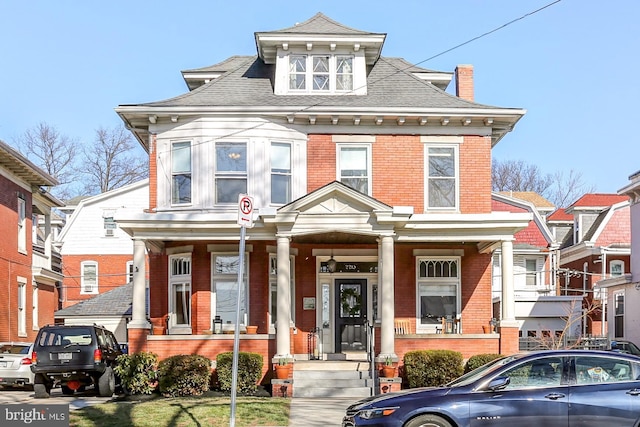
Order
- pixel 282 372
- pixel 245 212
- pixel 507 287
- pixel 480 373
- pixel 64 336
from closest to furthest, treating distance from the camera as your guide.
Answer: pixel 480 373 < pixel 245 212 < pixel 64 336 < pixel 282 372 < pixel 507 287

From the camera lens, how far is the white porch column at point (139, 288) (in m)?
20.6

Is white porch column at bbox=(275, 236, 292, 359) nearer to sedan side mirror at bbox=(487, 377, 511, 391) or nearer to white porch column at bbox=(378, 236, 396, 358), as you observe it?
white porch column at bbox=(378, 236, 396, 358)

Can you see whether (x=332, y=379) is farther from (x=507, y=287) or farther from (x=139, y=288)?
(x=139, y=288)

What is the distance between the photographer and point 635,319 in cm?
3269

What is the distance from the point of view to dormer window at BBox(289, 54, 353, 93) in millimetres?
23656

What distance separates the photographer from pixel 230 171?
22219 mm

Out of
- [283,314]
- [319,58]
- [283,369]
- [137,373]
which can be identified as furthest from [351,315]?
[319,58]

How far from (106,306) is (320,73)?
19.3 metres

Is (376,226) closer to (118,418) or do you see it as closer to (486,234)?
(486,234)

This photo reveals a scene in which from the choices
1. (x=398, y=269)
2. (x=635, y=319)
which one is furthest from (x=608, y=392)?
(x=635, y=319)

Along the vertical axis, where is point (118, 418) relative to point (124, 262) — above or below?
below

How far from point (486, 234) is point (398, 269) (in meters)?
2.75

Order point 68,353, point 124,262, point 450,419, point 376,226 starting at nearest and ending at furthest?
1. point 450,419
2. point 68,353
3. point 376,226
4. point 124,262

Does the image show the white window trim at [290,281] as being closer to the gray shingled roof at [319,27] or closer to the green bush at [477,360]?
the green bush at [477,360]
